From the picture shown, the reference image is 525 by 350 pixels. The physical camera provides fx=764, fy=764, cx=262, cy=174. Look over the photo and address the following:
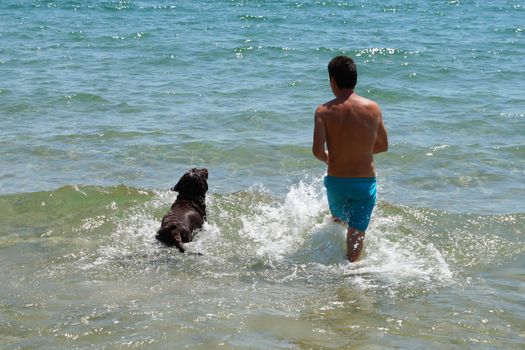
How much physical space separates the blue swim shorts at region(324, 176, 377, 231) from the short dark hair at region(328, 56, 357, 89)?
2.52 ft

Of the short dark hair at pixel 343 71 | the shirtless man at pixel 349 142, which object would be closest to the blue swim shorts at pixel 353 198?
the shirtless man at pixel 349 142

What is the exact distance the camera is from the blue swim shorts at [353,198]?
6176mm

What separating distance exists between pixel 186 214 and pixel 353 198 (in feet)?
5.78

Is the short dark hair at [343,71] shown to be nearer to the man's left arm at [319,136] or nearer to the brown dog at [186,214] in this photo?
the man's left arm at [319,136]

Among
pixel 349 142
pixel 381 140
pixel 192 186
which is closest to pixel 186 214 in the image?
pixel 192 186

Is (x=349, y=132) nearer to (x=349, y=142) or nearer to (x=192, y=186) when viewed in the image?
(x=349, y=142)

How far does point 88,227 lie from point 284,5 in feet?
75.0

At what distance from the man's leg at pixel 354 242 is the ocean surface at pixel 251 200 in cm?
12

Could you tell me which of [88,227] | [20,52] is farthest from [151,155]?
[20,52]

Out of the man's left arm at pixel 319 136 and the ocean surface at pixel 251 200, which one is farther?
the man's left arm at pixel 319 136

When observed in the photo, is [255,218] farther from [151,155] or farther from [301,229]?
[151,155]

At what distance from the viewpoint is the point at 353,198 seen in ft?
20.4

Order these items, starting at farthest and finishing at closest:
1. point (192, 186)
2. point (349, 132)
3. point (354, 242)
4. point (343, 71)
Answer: point (192, 186) < point (354, 242) < point (349, 132) < point (343, 71)

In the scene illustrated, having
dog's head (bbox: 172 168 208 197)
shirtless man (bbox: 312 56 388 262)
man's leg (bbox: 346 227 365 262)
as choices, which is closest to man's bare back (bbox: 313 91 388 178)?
shirtless man (bbox: 312 56 388 262)
